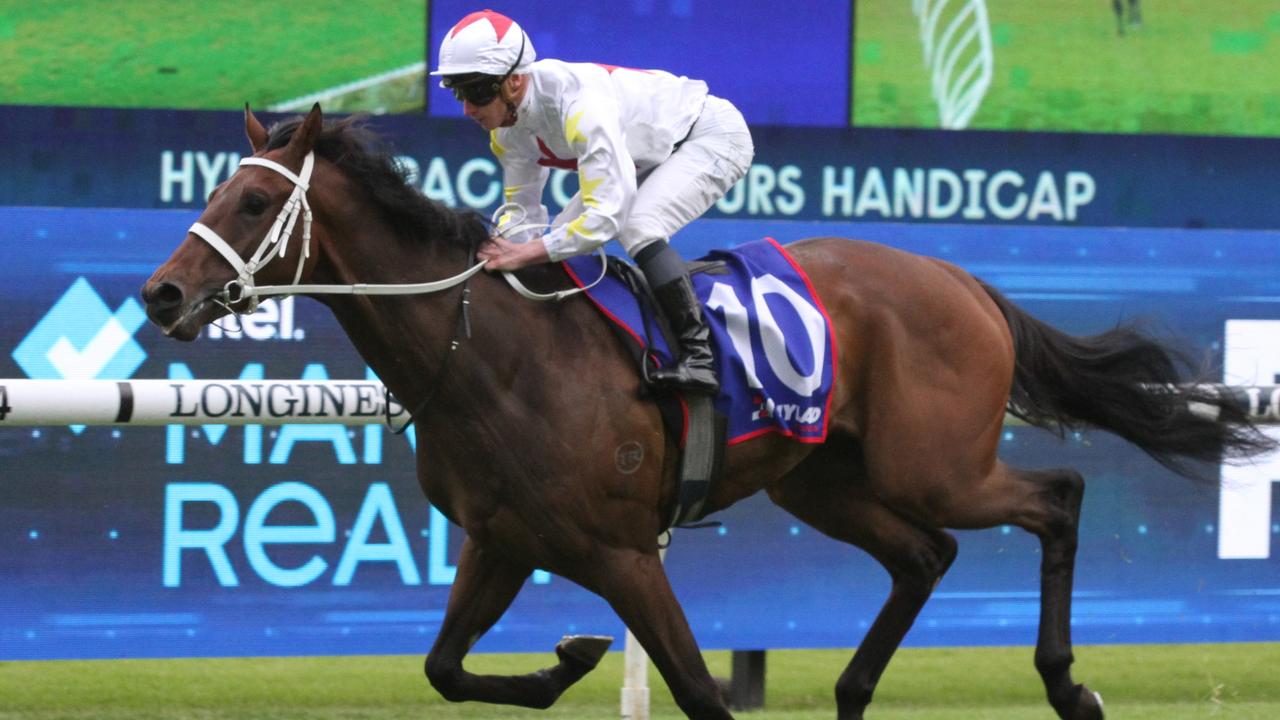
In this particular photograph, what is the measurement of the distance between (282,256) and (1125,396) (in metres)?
2.24

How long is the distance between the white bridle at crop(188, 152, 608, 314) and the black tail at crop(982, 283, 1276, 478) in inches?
61.7

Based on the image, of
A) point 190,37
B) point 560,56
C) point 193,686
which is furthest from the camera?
point 190,37

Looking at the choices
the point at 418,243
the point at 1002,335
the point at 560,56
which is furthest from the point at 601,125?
the point at 560,56

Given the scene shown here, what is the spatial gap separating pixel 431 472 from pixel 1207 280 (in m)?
2.63

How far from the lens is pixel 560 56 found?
818 centimetres

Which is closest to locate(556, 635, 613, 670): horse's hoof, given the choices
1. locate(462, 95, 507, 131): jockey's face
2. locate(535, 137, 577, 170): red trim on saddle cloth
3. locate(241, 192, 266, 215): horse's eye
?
locate(535, 137, 577, 170): red trim on saddle cloth

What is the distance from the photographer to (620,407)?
12.5 feet

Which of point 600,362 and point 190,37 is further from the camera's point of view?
point 190,37

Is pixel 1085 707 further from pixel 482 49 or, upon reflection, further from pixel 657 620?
pixel 482 49

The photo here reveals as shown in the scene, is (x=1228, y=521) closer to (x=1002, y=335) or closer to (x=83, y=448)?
(x=1002, y=335)

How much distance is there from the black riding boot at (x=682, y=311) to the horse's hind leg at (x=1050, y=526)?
800mm

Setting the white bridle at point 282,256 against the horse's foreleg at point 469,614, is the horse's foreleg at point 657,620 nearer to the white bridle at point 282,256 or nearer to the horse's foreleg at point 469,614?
the horse's foreleg at point 469,614

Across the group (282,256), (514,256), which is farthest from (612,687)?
(282,256)

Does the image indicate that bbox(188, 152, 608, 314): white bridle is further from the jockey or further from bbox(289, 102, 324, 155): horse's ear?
the jockey
